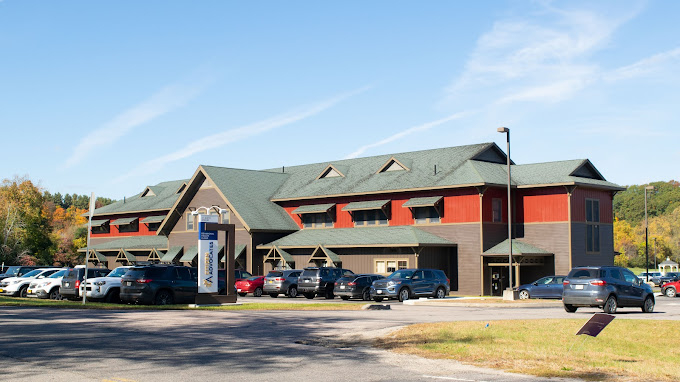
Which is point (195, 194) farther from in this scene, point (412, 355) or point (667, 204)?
point (667, 204)

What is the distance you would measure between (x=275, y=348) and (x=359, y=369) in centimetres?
331

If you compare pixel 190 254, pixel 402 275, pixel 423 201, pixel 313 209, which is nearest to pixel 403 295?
pixel 402 275

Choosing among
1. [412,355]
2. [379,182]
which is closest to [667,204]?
[379,182]

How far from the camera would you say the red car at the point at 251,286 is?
4441 cm

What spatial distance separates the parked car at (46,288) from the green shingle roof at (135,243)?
28282mm

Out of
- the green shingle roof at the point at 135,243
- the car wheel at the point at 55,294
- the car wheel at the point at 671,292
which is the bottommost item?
the car wheel at the point at 671,292

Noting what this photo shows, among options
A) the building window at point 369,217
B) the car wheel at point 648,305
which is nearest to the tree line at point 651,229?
the building window at point 369,217

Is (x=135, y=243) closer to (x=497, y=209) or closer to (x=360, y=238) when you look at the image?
(x=360, y=238)

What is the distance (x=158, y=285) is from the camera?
3052 cm

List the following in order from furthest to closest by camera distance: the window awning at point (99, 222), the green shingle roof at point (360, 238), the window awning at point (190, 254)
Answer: the window awning at point (99, 222) → the window awning at point (190, 254) → the green shingle roof at point (360, 238)

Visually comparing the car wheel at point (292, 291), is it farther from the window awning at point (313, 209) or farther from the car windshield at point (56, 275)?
the window awning at point (313, 209)

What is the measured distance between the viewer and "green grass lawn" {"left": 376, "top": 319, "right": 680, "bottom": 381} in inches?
497

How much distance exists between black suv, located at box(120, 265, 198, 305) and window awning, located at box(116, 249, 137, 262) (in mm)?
36671

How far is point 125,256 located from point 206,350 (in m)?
55.3
